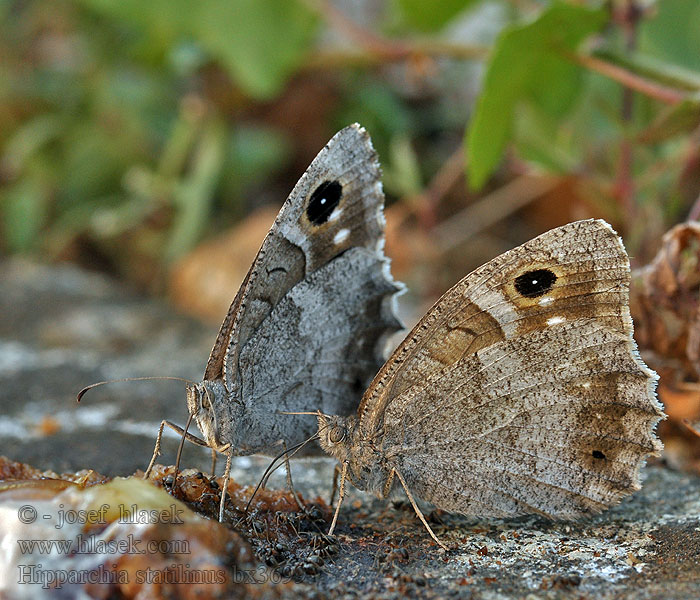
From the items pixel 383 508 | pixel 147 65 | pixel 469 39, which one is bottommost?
pixel 383 508

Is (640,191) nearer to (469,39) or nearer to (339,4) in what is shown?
(469,39)

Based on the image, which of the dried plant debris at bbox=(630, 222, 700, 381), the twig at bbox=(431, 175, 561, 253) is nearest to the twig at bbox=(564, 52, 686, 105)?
the dried plant debris at bbox=(630, 222, 700, 381)

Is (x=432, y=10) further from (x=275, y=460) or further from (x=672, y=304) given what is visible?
(x=275, y=460)

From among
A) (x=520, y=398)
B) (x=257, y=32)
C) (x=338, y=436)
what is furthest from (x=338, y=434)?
(x=257, y=32)

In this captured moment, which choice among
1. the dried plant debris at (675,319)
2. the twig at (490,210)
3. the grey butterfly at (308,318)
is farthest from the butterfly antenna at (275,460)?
the twig at (490,210)

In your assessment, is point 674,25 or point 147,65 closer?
point 674,25

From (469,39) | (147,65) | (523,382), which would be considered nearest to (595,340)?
(523,382)

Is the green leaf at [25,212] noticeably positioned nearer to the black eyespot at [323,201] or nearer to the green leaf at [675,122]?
the black eyespot at [323,201]

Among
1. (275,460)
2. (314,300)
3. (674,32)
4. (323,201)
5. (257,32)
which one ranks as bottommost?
(275,460)
